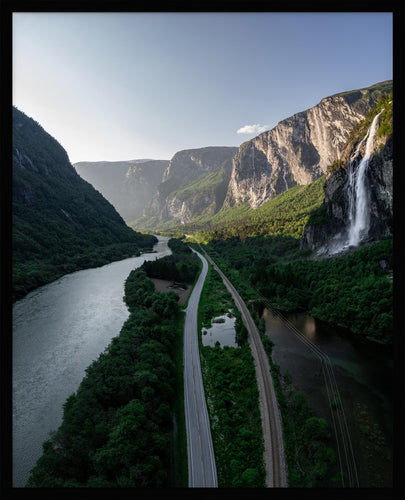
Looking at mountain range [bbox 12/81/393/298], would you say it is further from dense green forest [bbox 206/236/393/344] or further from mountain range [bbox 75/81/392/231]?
dense green forest [bbox 206/236/393/344]

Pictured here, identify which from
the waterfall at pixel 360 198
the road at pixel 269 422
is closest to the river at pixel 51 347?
the road at pixel 269 422

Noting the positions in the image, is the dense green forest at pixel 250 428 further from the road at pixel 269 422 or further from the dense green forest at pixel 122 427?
the dense green forest at pixel 122 427

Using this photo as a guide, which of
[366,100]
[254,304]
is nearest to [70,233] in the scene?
[254,304]

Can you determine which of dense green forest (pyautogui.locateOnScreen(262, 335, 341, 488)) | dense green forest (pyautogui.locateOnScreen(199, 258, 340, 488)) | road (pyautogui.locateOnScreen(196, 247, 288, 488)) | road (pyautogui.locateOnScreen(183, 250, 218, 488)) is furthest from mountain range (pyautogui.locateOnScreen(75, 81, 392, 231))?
road (pyautogui.locateOnScreen(183, 250, 218, 488))

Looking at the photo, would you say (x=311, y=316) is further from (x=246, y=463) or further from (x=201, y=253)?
(x=201, y=253)

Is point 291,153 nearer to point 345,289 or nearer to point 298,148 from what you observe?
point 298,148

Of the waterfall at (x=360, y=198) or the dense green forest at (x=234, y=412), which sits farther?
the waterfall at (x=360, y=198)
